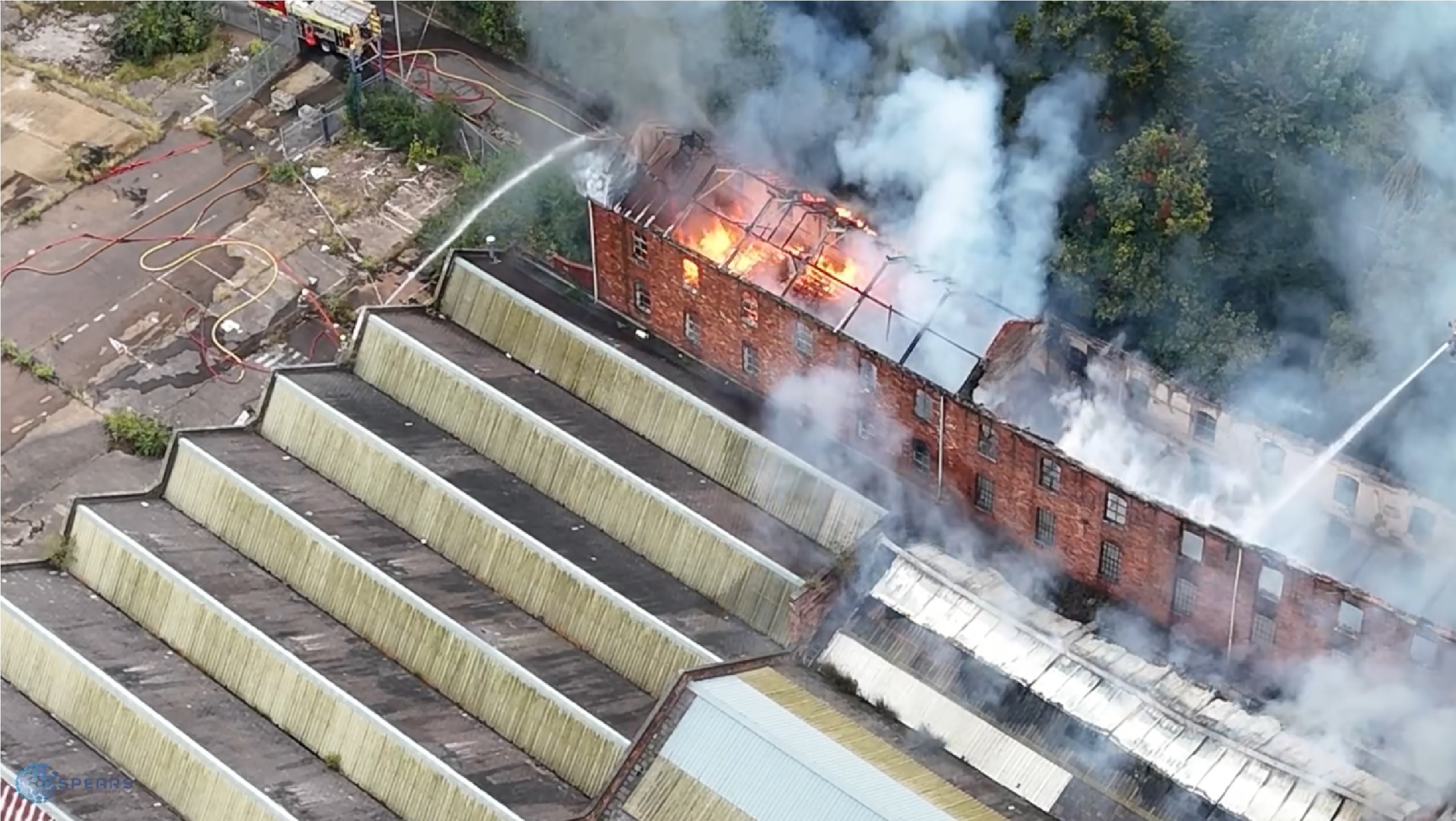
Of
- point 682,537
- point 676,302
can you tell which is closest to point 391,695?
point 682,537

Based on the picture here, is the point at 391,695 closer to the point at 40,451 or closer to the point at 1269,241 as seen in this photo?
the point at 40,451

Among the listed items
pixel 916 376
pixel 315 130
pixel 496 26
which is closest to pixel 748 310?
pixel 916 376

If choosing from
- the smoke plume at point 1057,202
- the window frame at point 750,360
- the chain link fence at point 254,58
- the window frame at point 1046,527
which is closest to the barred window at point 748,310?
the window frame at point 750,360

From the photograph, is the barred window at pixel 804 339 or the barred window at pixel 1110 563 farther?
the barred window at pixel 804 339

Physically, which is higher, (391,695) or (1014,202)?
(1014,202)

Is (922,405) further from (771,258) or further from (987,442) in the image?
(771,258)

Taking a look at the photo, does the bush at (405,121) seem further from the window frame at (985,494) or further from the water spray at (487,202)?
the window frame at (985,494)

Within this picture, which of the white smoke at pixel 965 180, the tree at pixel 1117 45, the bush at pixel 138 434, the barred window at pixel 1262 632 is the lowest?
the bush at pixel 138 434
